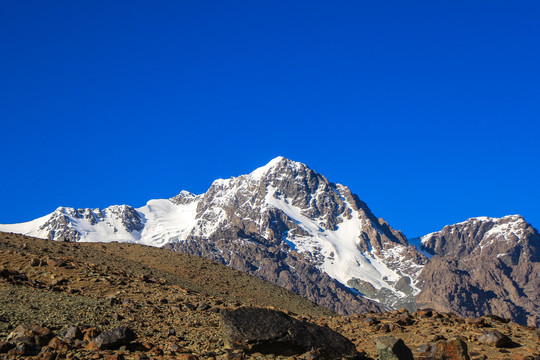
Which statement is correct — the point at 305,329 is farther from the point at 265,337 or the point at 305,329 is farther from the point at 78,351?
the point at 78,351

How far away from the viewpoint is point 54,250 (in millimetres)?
38500

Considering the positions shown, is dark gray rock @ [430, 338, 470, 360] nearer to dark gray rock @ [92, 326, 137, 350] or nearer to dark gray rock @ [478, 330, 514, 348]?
dark gray rock @ [478, 330, 514, 348]

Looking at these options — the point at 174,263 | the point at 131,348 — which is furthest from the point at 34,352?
the point at 174,263

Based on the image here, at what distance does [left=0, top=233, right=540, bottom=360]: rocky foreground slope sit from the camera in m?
15.8

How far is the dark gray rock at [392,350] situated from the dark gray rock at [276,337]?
4.10ft

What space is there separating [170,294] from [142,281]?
342cm

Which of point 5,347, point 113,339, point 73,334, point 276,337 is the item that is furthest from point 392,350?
point 5,347

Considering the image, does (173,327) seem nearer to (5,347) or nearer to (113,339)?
(113,339)

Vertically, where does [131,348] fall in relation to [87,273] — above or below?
below

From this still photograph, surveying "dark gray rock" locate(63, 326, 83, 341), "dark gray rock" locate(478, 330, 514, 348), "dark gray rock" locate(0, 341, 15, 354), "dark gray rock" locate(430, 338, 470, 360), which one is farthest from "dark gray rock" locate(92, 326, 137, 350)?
"dark gray rock" locate(478, 330, 514, 348)

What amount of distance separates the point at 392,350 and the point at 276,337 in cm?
349

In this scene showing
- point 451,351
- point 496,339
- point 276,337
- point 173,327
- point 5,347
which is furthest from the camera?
point 173,327

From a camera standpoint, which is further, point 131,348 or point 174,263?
point 174,263

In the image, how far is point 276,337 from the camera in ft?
54.7
